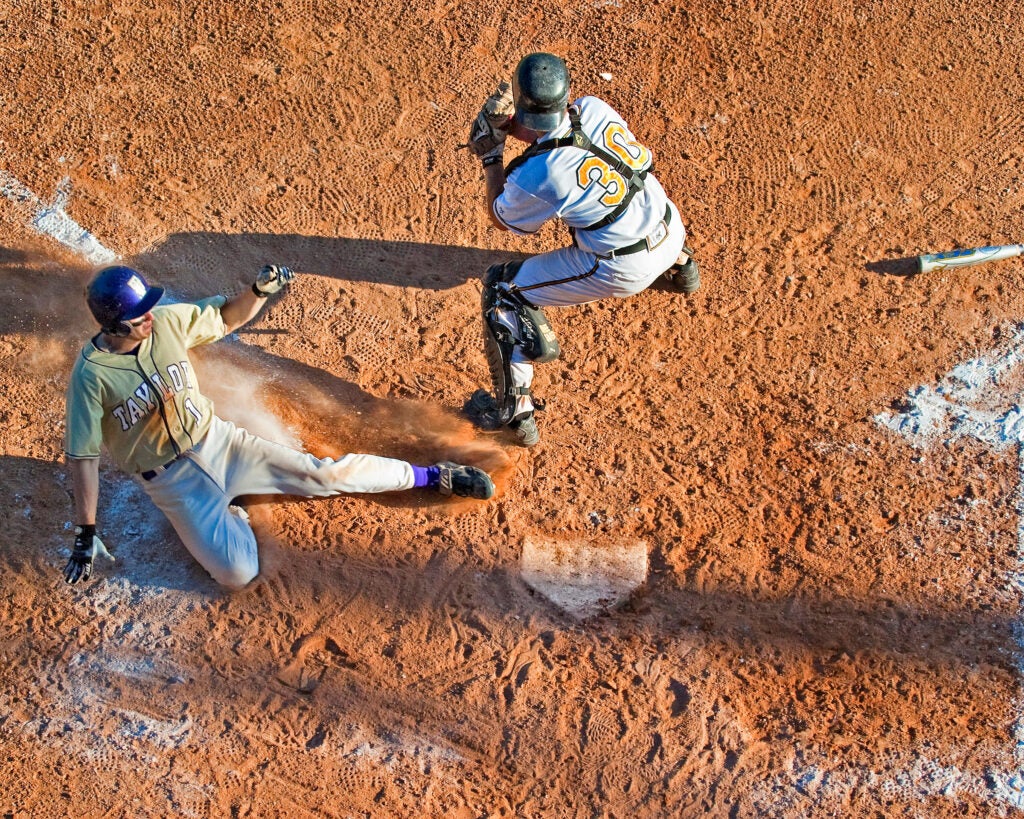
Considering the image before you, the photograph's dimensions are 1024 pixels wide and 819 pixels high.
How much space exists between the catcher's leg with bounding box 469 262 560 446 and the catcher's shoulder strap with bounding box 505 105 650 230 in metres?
0.64

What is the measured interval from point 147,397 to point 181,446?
359mm

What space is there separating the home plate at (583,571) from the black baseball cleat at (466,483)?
1.29 feet

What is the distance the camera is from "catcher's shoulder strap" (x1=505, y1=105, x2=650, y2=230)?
4.73 meters

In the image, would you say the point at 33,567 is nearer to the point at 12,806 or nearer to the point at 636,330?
the point at 12,806

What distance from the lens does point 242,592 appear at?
5312mm

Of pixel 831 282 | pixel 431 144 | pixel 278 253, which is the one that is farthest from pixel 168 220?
pixel 831 282

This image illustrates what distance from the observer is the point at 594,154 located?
478 centimetres

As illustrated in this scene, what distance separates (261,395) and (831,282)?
3.94 meters

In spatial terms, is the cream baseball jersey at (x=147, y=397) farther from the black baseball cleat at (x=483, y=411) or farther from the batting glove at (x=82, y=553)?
the black baseball cleat at (x=483, y=411)

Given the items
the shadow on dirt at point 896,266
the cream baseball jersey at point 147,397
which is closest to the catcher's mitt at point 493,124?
the cream baseball jersey at point 147,397

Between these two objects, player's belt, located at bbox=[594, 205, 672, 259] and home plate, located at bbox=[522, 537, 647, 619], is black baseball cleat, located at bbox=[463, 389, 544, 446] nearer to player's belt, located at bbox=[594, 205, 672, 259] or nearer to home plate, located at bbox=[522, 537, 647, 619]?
home plate, located at bbox=[522, 537, 647, 619]

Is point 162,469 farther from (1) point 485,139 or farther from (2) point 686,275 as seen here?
(2) point 686,275

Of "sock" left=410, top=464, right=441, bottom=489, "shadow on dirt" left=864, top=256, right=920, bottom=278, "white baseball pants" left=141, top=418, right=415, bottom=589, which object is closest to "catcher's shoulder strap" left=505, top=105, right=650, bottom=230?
"sock" left=410, top=464, right=441, bottom=489

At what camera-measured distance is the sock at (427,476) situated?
541 centimetres
